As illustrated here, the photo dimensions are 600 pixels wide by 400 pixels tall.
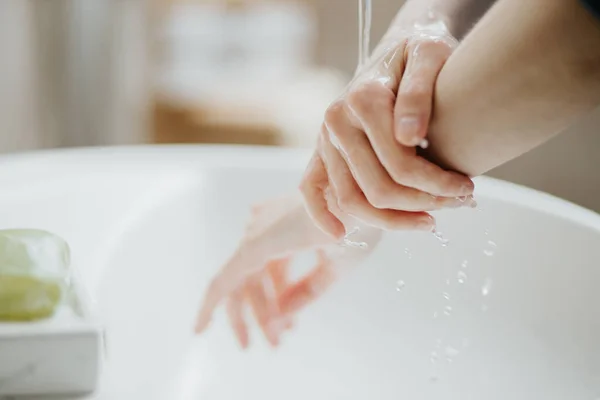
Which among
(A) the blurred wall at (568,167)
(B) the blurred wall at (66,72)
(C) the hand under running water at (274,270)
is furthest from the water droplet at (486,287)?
(B) the blurred wall at (66,72)

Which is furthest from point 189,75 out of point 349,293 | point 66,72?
point 349,293

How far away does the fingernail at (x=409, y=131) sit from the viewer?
16.8 inches

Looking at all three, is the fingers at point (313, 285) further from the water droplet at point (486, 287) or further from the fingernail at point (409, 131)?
the fingernail at point (409, 131)

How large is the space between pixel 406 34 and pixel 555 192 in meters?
0.48

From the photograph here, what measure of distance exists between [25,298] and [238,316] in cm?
29

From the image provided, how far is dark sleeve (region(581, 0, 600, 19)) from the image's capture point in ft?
1.10

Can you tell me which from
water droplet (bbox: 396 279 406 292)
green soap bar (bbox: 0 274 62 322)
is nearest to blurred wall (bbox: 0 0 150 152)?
water droplet (bbox: 396 279 406 292)

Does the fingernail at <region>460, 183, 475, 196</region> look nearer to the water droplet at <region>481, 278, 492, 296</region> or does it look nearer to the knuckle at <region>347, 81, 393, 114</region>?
the knuckle at <region>347, 81, 393, 114</region>

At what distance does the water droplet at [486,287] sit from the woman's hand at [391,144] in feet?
0.62

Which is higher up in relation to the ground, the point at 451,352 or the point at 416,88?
the point at 416,88

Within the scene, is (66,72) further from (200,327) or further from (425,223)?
(425,223)

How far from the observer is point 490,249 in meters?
0.67

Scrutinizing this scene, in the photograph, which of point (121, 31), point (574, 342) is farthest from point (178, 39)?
point (574, 342)

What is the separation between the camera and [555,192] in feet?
3.20
